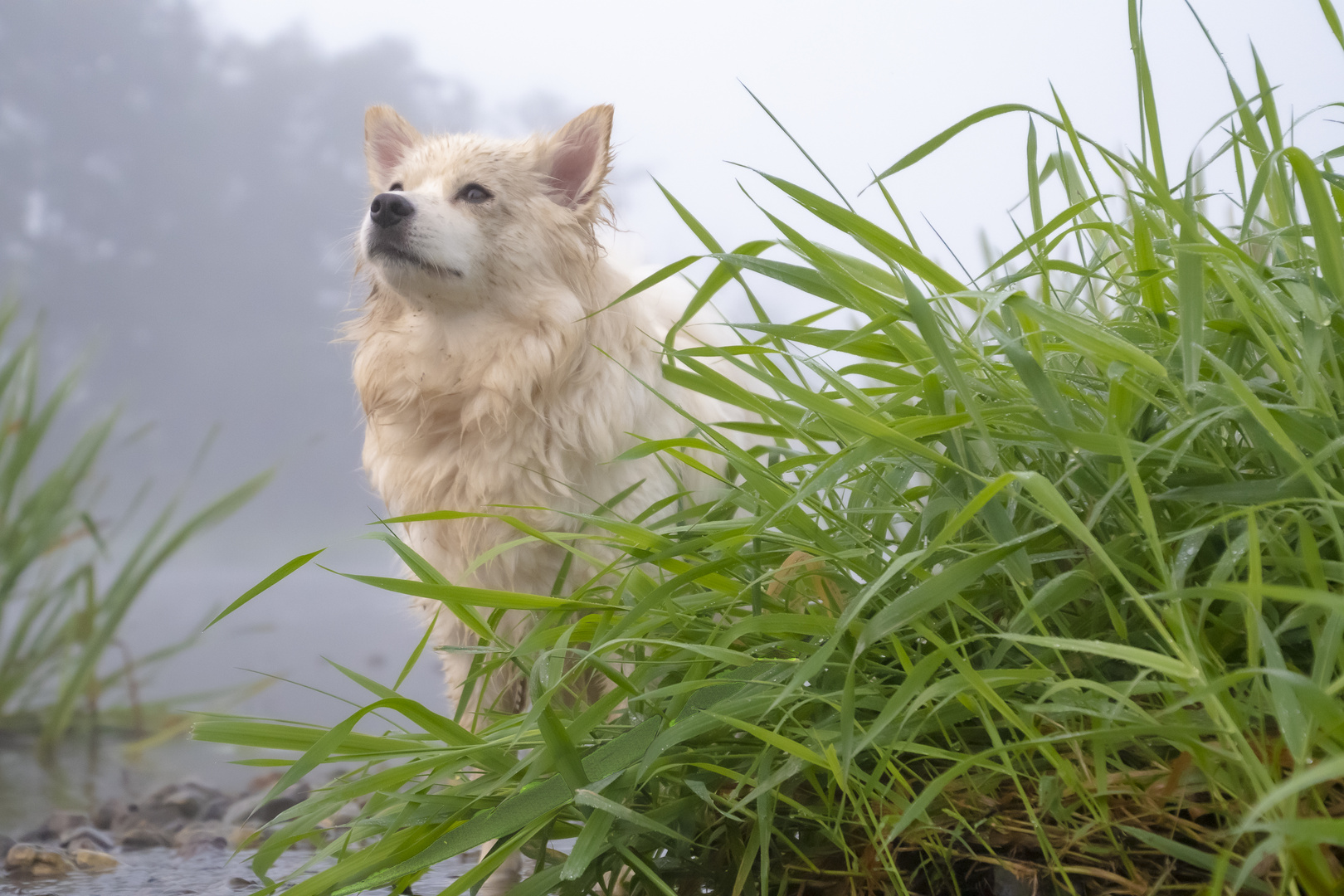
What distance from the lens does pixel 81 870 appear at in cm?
114

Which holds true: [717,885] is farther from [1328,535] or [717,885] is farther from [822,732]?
[1328,535]

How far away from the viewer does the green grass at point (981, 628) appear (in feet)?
1.47

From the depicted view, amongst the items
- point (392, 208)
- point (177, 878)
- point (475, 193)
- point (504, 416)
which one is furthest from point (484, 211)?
point (177, 878)

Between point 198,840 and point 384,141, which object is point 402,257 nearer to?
point 384,141

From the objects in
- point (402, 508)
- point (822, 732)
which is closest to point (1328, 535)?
point (822, 732)

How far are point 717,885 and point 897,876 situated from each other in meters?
0.17

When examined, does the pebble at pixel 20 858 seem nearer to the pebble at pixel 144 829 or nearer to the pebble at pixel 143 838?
the pebble at pixel 144 829

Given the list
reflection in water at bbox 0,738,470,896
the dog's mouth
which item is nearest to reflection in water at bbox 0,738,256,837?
reflection in water at bbox 0,738,470,896

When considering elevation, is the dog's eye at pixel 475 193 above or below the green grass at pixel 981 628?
above

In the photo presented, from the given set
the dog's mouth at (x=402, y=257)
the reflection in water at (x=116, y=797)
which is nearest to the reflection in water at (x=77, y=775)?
the reflection in water at (x=116, y=797)

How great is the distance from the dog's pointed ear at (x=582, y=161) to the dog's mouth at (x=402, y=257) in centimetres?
25

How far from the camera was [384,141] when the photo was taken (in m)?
1.62

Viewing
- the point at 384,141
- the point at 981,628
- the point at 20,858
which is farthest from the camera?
the point at 384,141

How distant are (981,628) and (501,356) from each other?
976 millimetres
